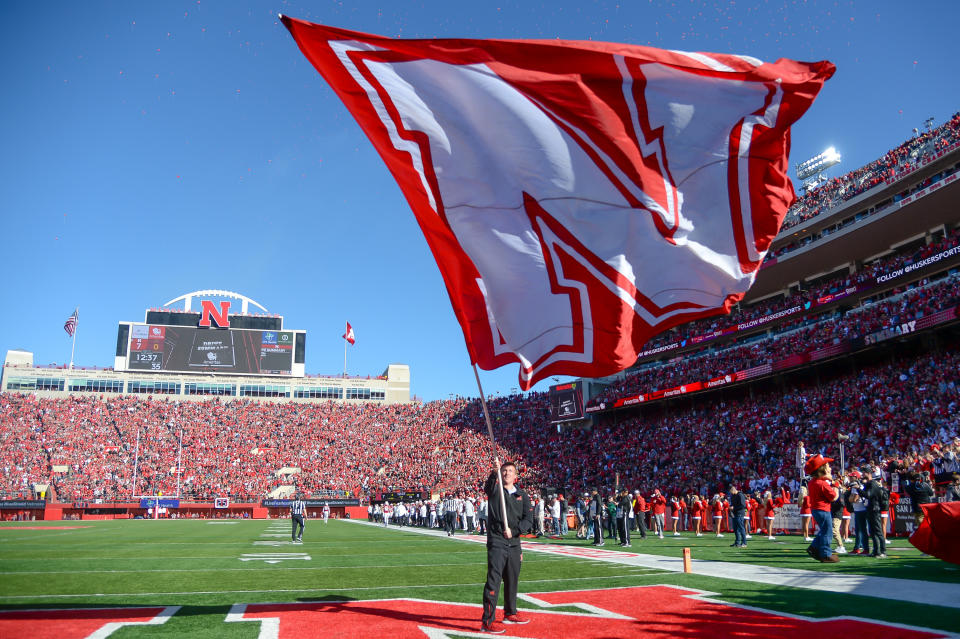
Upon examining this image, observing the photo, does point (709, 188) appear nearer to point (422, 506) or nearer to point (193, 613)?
point (193, 613)

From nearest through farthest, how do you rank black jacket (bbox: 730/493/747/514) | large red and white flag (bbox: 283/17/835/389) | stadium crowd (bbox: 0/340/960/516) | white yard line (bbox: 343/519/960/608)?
1. large red and white flag (bbox: 283/17/835/389)
2. white yard line (bbox: 343/519/960/608)
3. black jacket (bbox: 730/493/747/514)
4. stadium crowd (bbox: 0/340/960/516)

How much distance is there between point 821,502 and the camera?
12.9 metres

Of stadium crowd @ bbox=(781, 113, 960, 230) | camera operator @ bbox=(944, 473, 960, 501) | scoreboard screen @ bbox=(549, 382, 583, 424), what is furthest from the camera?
scoreboard screen @ bbox=(549, 382, 583, 424)

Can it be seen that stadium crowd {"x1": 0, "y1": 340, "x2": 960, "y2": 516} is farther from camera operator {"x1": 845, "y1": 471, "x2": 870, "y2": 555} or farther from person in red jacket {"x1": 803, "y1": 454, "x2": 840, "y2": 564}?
person in red jacket {"x1": 803, "y1": 454, "x2": 840, "y2": 564}

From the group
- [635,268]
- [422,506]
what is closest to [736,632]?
[635,268]

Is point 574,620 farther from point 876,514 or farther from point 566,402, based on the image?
point 566,402

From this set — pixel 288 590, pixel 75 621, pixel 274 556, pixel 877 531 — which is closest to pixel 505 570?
pixel 288 590

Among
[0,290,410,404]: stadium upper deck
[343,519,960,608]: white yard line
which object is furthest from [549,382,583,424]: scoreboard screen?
[343,519,960,608]: white yard line

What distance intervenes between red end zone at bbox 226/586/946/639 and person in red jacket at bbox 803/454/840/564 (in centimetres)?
455

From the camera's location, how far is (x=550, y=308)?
805cm

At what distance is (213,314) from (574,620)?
247 ft

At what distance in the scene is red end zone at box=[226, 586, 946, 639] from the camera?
720 centimetres

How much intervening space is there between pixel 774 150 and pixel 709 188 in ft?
2.73

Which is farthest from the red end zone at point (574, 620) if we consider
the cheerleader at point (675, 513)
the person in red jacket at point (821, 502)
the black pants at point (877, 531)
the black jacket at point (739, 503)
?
the cheerleader at point (675, 513)
